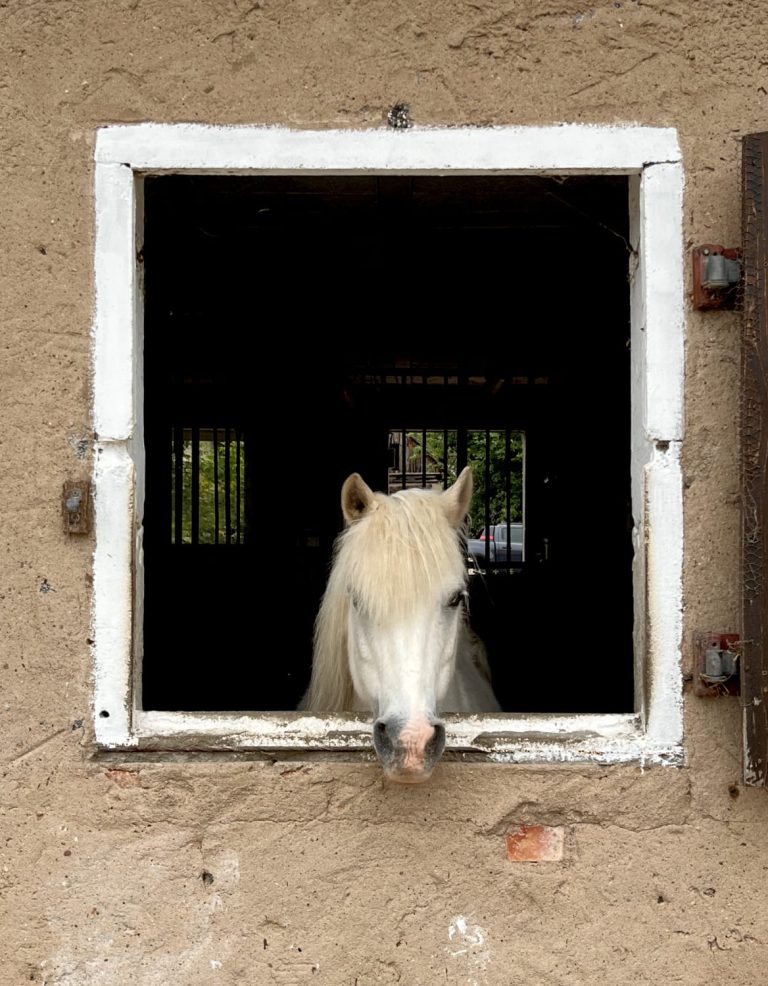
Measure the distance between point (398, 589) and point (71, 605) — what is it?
0.85 m

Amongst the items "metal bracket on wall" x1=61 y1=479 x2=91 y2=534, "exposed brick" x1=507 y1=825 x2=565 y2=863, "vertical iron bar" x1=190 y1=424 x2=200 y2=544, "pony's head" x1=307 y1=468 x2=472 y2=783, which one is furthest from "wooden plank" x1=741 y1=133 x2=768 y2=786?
"vertical iron bar" x1=190 y1=424 x2=200 y2=544

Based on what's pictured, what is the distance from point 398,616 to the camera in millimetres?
2260

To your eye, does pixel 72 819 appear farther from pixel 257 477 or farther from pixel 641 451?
pixel 257 477

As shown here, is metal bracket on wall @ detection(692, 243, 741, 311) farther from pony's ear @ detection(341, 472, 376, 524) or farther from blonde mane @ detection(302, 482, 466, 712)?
pony's ear @ detection(341, 472, 376, 524)

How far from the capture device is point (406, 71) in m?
2.31

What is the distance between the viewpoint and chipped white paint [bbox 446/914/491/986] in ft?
7.45

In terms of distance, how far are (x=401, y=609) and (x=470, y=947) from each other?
0.88 metres

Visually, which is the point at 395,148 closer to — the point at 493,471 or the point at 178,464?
the point at 178,464

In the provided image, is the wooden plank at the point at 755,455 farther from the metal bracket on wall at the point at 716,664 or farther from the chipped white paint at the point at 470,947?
the chipped white paint at the point at 470,947

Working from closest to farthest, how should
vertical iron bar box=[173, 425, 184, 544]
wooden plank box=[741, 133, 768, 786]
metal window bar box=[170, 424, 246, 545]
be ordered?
1. wooden plank box=[741, 133, 768, 786]
2. vertical iron bar box=[173, 425, 184, 544]
3. metal window bar box=[170, 424, 246, 545]

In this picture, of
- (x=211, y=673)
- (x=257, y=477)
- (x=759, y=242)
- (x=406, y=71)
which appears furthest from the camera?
(x=257, y=477)

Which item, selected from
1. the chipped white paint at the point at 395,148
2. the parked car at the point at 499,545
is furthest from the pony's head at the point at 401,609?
the parked car at the point at 499,545

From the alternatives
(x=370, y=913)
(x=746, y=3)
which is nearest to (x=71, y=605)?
(x=370, y=913)

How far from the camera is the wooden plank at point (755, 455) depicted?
2166 mm
